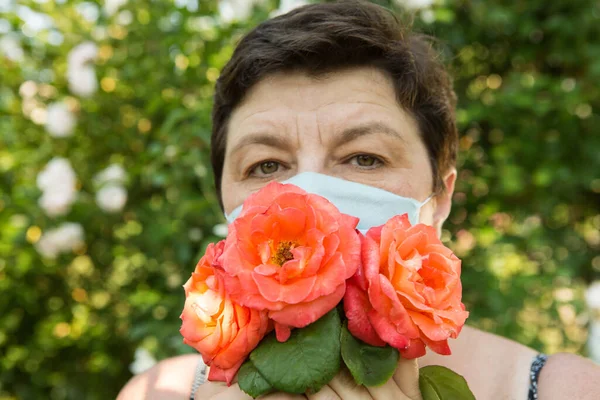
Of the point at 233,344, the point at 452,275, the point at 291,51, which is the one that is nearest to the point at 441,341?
the point at 452,275

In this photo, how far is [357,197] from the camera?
4.92 feet

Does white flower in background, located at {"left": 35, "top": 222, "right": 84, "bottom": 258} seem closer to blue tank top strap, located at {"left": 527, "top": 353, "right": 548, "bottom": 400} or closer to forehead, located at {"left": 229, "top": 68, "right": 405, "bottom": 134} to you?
forehead, located at {"left": 229, "top": 68, "right": 405, "bottom": 134}

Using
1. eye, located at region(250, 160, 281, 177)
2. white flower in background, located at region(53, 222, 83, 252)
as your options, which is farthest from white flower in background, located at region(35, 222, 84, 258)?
eye, located at region(250, 160, 281, 177)

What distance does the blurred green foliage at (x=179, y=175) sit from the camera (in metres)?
2.64

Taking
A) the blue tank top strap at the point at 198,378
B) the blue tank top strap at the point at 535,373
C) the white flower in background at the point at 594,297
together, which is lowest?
the white flower in background at the point at 594,297

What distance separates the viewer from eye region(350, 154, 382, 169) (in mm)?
1564

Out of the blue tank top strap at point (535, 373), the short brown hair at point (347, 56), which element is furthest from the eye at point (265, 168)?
the blue tank top strap at point (535, 373)

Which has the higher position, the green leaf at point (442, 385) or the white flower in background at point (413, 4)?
the white flower in background at point (413, 4)

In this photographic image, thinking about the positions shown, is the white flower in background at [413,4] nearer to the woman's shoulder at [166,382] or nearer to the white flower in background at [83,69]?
the white flower in background at [83,69]

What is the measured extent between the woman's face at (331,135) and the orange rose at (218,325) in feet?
1.59

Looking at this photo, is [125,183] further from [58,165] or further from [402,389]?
[402,389]

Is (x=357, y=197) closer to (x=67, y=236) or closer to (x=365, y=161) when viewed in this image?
(x=365, y=161)

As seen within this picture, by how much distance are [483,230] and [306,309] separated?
1990mm

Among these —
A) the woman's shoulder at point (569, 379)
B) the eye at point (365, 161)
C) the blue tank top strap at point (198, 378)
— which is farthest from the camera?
the blue tank top strap at point (198, 378)
